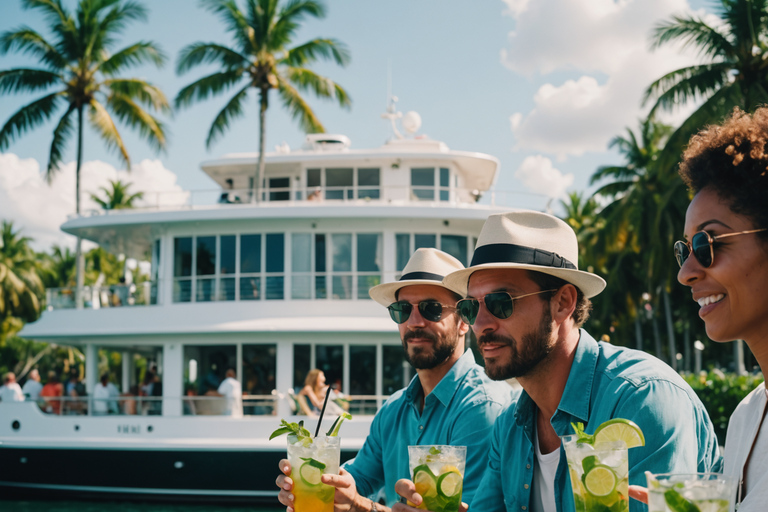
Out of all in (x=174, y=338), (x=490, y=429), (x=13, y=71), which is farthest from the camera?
(x=13, y=71)

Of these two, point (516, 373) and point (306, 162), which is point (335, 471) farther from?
point (306, 162)

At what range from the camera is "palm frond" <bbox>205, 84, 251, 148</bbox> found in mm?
18484

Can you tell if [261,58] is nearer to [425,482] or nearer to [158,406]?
[158,406]

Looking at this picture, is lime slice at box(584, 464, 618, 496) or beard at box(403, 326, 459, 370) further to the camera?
beard at box(403, 326, 459, 370)

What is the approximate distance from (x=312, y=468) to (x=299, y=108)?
Result: 57.0 feet

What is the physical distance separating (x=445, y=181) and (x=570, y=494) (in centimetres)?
1221

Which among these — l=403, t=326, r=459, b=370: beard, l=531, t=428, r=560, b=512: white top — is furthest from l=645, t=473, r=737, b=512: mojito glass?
l=403, t=326, r=459, b=370: beard

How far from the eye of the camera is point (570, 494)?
85.0 inches

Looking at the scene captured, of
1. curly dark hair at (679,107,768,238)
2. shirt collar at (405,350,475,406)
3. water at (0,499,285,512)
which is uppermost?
curly dark hair at (679,107,768,238)

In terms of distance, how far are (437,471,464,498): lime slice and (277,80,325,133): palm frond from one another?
17488 millimetres

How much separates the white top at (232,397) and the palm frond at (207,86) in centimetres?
971

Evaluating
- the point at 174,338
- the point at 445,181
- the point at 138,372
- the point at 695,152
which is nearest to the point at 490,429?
the point at 695,152

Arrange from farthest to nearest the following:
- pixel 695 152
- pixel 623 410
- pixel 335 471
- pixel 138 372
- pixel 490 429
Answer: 1. pixel 138 372
2. pixel 490 429
3. pixel 335 471
4. pixel 623 410
5. pixel 695 152

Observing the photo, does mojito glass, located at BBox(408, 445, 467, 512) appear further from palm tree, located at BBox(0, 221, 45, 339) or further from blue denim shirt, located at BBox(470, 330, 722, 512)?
palm tree, located at BBox(0, 221, 45, 339)
